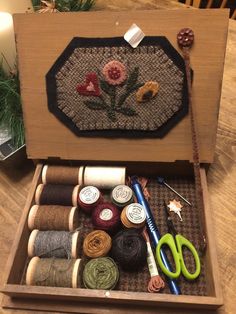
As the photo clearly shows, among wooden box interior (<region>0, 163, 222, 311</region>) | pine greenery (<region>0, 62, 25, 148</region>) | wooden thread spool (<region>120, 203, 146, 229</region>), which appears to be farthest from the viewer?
pine greenery (<region>0, 62, 25, 148</region>)

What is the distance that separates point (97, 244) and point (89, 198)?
92 mm

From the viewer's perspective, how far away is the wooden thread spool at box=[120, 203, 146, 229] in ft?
1.97

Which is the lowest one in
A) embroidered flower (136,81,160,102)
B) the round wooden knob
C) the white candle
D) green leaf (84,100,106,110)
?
green leaf (84,100,106,110)

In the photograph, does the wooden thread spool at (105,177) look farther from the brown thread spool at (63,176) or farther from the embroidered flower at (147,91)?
the embroidered flower at (147,91)

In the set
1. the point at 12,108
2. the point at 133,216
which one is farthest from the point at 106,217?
the point at 12,108

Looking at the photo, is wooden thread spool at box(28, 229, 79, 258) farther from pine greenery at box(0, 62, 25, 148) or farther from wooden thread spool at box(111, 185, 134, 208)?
pine greenery at box(0, 62, 25, 148)

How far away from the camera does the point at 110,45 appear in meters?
0.62

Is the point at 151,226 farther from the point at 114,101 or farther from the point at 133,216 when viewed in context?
the point at 114,101

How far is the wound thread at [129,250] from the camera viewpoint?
56cm

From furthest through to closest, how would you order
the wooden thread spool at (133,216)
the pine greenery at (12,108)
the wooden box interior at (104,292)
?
the pine greenery at (12,108) < the wooden thread spool at (133,216) < the wooden box interior at (104,292)

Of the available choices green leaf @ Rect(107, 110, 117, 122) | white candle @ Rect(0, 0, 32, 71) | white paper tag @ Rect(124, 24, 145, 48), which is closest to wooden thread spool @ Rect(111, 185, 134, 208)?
green leaf @ Rect(107, 110, 117, 122)

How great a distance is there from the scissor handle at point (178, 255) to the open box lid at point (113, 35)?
0.51 feet

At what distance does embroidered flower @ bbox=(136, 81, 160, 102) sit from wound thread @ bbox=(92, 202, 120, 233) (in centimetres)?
21

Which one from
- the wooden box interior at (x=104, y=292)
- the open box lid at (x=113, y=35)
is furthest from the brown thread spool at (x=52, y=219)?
the open box lid at (x=113, y=35)
